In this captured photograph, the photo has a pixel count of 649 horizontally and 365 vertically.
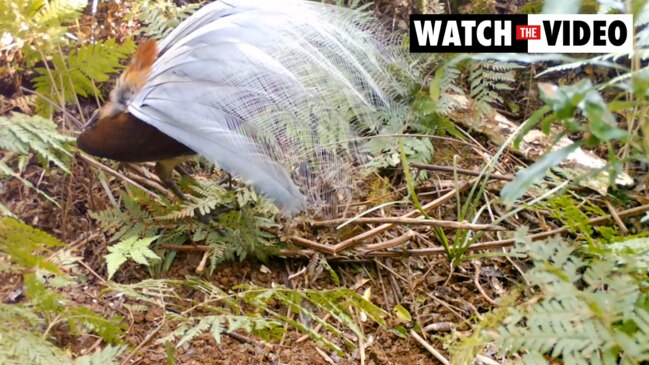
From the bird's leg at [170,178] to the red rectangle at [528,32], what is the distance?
3.20 ft

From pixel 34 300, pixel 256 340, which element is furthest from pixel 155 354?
pixel 34 300

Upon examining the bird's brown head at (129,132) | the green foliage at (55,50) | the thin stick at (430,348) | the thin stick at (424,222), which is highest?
the green foliage at (55,50)

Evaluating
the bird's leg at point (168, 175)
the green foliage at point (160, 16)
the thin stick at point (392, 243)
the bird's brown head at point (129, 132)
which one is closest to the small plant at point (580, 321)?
the thin stick at point (392, 243)

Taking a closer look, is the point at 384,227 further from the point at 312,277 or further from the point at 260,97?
the point at 260,97

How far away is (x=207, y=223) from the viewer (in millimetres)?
1898

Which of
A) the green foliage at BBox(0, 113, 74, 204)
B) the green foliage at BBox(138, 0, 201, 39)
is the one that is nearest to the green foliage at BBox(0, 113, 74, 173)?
the green foliage at BBox(0, 113, 74, 204)

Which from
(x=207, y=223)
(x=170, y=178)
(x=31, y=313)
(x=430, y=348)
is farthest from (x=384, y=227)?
(x=31, y=313)

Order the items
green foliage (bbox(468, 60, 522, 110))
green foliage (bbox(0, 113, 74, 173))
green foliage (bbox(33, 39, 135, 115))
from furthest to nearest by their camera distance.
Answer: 1. green foliage (bbox(468, 60, 522, 110))
2. green foliage (bbox(33, 39, 135, 115))
3. green foliage (bbox(0, 113, 74, 173))

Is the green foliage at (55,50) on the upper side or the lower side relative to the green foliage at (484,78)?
upper

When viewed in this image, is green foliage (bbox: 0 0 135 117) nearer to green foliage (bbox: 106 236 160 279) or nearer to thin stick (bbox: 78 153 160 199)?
thin stick (bbox: 78 153 160 199)

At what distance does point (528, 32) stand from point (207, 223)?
101cm

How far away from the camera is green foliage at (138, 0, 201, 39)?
2148 millimetres

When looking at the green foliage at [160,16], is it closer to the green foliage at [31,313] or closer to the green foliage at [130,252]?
the green foliage at [130,252]

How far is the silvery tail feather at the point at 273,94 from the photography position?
5.27 feet
